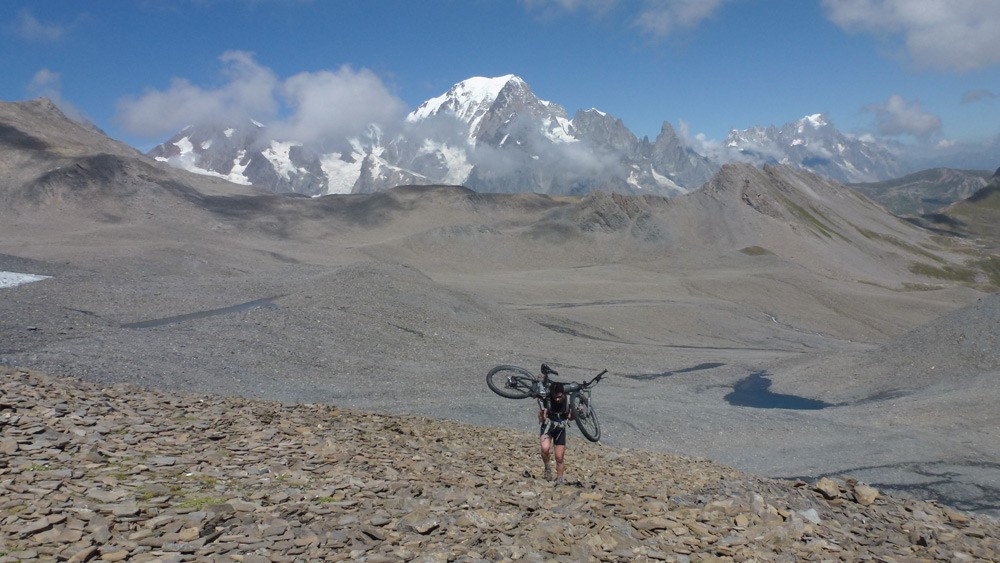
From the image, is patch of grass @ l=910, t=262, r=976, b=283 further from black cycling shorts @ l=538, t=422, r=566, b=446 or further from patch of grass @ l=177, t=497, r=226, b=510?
patch of grass @ l=177, t=497, r=226, b=510

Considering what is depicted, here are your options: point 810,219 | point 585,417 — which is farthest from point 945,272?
point 585,417

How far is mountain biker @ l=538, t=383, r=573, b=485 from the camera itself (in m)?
12.1

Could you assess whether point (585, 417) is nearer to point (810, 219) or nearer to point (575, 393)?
point (575, 393)

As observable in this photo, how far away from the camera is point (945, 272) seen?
390 feet

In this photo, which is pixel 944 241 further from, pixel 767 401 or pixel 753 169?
pixel 767 401

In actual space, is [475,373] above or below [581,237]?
below

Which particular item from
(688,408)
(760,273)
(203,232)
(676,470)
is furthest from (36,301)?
(760,273)

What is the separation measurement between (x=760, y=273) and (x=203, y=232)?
66.1 meters

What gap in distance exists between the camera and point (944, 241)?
529ft

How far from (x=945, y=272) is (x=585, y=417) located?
125 meters

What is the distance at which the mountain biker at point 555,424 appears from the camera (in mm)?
12070

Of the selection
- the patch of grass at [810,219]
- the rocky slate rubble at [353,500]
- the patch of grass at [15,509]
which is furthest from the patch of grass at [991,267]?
the patch of grass at [15,509]

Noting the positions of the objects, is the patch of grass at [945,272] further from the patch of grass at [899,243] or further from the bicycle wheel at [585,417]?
the bicycle wheel at [585,417]

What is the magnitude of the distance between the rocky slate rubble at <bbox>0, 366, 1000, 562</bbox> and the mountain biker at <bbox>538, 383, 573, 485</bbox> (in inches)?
14.3
